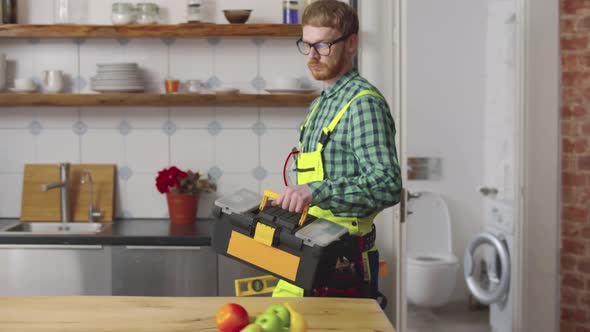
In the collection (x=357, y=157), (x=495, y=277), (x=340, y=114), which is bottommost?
(x=495, y=277)

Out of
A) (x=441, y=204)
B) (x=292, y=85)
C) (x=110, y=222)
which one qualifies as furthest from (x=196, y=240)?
(x=441, y=204)

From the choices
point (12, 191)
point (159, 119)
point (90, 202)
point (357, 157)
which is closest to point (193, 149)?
point (159, 119)

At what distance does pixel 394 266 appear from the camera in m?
3.22

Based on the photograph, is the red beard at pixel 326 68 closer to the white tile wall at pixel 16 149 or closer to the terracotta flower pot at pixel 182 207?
the terracotta flower pot at pixel 182 207

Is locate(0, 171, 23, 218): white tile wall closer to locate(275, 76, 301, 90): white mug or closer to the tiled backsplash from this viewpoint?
the tiled backsplash

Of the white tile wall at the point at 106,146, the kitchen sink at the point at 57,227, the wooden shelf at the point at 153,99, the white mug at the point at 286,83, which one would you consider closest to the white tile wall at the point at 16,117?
the wooden shelf at the point at 153,99

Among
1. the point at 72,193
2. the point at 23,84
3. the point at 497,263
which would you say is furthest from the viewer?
the point at 497,263

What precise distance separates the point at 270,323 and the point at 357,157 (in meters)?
0.77

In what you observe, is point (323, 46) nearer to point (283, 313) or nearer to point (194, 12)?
point (283, 313)

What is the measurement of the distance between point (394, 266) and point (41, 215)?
184cm

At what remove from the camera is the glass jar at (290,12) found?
3.55 metres

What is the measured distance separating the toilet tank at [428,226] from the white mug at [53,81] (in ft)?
8.56

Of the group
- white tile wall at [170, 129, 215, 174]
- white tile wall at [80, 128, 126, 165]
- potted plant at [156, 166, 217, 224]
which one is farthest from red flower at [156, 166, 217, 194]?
white tile wall at [80, 128, 126, 165]

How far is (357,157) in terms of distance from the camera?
6.68 ft
